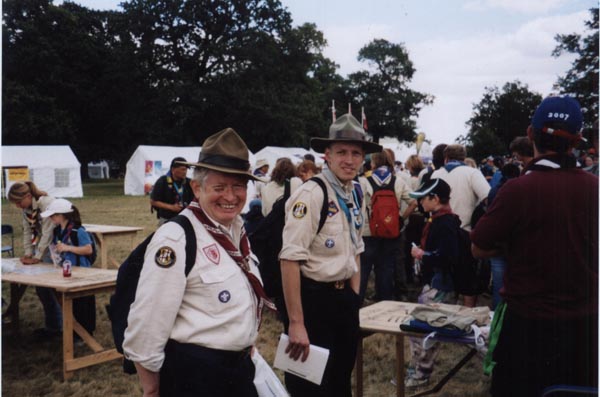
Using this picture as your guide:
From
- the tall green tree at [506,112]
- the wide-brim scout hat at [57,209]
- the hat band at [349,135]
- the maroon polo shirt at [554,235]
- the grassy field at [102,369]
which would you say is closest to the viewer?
the maroon polo shirt at [554,235]

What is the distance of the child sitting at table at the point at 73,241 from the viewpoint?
18.7 ft

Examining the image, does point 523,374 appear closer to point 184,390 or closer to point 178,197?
point 184,390

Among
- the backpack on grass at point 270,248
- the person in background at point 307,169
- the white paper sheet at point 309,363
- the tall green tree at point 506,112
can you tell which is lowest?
the white paper sheet at point 309,363

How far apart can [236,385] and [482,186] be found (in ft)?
15.3

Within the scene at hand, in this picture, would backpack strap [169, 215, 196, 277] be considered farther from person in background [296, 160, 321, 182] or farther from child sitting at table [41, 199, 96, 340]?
person in background [296, 160, 321, 182]

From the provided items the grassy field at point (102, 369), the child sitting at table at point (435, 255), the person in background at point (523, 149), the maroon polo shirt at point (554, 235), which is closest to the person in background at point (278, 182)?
the grassy field at point (102, 369)

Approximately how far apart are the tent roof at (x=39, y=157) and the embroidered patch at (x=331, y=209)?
25636 mm

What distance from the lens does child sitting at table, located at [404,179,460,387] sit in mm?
4582

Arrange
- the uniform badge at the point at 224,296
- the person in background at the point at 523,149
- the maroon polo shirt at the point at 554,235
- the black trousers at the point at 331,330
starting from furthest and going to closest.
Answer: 1. the person in background at the point at 523,149
2. the black trousers at the point at 331,330
3. the maroon polo shirt at the point at 554,235
4. the uniform badge at the point at 224,296

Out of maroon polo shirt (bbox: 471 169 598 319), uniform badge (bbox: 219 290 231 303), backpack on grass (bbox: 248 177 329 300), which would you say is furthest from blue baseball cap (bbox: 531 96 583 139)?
backpack on grass (bbox: 248 177 329 300)

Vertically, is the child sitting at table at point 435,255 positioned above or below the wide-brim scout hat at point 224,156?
below

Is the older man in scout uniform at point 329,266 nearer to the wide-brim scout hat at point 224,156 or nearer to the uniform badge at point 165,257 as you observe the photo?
the wide-brim scout hat at point 224,156

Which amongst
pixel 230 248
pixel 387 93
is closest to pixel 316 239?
pixel 230 248

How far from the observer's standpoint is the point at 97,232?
9.07 m
